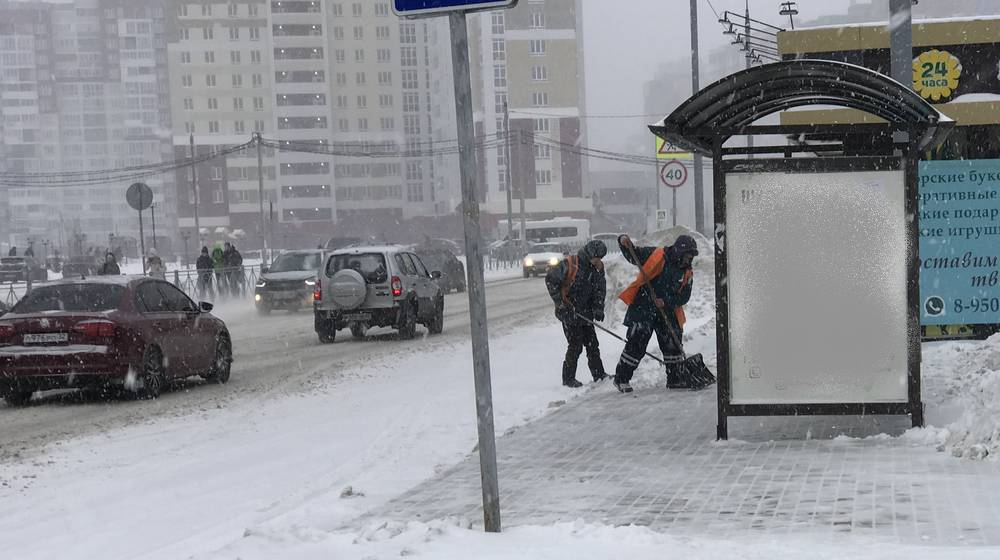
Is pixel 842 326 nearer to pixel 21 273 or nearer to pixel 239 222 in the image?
pixel 21 273

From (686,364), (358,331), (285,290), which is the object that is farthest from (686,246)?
(285,290)

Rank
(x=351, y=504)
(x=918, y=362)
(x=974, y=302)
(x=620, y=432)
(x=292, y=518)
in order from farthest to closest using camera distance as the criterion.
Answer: (x=974, y=302) < (x=620, y=432) < (x=918, y=362) < (x=351, y=504) < (x=292, y=518)

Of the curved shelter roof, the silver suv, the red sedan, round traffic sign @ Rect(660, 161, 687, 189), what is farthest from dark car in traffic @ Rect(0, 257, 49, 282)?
the curved shelter roof

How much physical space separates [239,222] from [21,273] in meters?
84.9

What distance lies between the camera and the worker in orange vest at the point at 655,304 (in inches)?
495

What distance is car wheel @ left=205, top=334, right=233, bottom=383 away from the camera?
15.7 meters

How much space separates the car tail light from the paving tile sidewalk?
5415 millimetres

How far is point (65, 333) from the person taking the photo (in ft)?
43.5

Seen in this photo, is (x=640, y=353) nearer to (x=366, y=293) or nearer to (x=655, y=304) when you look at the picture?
(x=655, y=304)

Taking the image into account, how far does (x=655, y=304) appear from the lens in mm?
12539

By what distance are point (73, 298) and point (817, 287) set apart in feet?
28.0

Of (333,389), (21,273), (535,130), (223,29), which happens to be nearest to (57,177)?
(223,29)

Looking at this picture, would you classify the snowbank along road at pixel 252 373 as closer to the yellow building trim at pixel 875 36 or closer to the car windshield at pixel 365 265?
the car windshield at pixel 365 265

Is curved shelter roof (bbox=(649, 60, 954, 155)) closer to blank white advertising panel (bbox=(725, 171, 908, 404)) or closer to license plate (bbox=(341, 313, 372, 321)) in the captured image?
blank white advertising panel (bbox=(725, 171, 908, 404))
